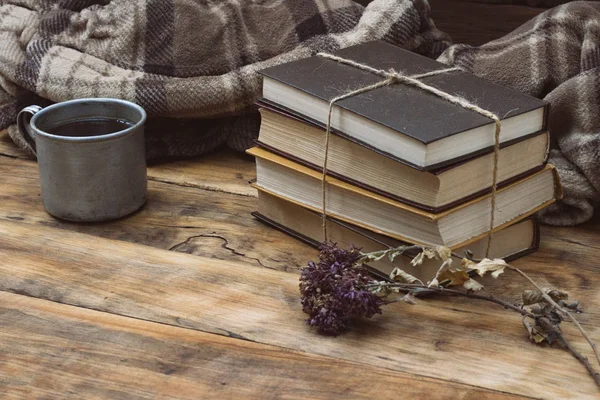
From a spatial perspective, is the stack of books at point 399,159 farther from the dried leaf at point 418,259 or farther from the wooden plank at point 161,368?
the wooden plank at point 161,368

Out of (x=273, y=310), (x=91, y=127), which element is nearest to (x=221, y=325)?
(x=273, y=310)

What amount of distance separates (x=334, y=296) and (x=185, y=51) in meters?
0.59

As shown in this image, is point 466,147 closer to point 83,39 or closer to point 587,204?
point 587,204

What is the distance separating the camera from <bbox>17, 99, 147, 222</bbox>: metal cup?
4.11 ft

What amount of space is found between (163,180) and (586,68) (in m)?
0.66

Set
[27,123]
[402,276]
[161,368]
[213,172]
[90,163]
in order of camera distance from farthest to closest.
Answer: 1. [213,172]
2. [27,123]
3. [90,163]
4. [402,276]
5. [161,368]

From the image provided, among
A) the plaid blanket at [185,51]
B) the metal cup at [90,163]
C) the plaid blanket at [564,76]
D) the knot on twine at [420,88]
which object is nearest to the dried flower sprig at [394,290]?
the knot on twine at [420,88]

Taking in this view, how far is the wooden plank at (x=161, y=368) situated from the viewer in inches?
37.5

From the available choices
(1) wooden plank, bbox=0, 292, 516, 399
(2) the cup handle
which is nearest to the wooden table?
(1) wooden plank, bbox=0, 292, 516, 399

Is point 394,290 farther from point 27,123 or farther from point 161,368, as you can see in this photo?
point 27,123

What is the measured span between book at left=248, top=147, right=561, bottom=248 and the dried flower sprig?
28mm

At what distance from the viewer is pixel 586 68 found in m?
1.32

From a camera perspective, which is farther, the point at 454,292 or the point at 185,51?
the point at 185,51

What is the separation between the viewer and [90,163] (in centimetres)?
126
